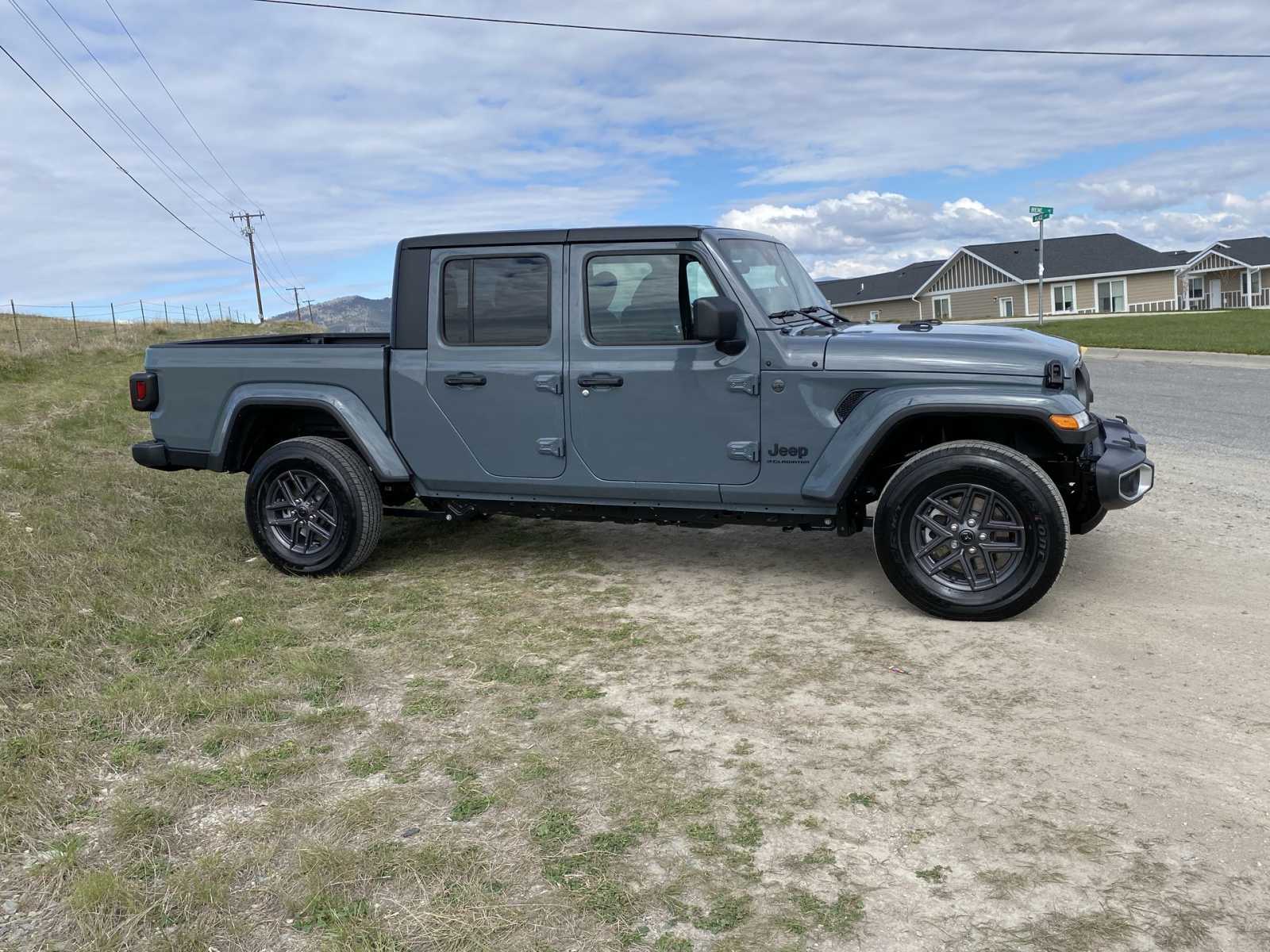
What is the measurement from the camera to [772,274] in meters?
6.04

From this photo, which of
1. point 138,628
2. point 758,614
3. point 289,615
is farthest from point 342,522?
point 758,614

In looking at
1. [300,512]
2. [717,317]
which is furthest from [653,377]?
[300,512]

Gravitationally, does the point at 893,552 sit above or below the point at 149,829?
above

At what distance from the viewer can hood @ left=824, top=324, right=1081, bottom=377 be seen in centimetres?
511

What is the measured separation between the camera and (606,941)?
2791 millimetres

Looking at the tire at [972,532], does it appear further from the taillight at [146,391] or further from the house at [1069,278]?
the house at [1069,278]

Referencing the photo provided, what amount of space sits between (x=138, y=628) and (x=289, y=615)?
754mm

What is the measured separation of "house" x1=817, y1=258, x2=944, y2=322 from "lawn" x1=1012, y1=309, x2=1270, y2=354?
3331 cm

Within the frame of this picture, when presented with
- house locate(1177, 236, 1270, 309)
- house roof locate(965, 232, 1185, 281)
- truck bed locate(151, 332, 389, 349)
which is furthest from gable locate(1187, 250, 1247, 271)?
truck bed locate(151, 332, 389, 349)

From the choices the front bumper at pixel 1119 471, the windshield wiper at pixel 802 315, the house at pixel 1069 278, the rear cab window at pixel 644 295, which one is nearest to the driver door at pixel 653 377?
the rear cab window at pixel 644 295

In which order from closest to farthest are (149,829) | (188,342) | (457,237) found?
(149,829) < (457,237) < (188,342)

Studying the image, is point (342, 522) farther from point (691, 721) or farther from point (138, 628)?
point (691, 721)

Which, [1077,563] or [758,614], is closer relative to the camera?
[758,614]

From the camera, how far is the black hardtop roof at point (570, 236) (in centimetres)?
569
